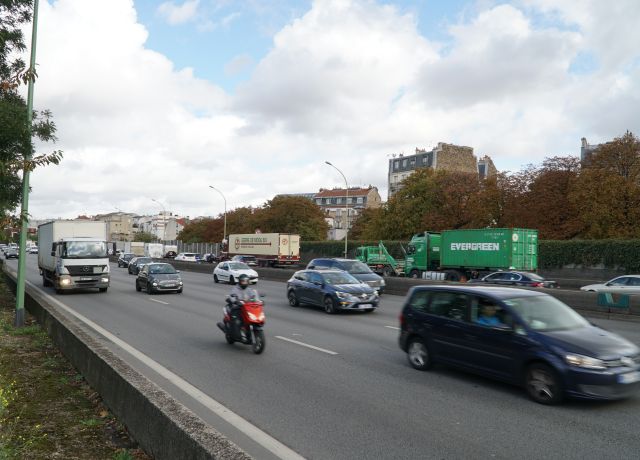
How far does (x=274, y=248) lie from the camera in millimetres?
56250

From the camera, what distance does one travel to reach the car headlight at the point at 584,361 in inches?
255

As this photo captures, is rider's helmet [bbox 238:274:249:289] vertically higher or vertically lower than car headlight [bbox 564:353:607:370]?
higher

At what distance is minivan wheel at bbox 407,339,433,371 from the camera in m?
8.77

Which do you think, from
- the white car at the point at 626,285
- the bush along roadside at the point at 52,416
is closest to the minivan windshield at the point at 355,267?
the white car at the point at 626,285

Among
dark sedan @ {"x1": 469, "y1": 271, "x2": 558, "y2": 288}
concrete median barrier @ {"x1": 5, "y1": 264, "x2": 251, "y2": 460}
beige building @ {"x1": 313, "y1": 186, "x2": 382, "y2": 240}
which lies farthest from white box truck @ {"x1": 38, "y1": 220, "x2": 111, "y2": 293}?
beige building @ {"x1": 313, "y1": 186, "x2": 382, "y2": 240}

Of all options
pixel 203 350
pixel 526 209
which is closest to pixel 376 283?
pixel 203 350

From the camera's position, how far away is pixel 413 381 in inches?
320

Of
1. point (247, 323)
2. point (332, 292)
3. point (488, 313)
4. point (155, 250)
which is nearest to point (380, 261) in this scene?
point (332, 292)

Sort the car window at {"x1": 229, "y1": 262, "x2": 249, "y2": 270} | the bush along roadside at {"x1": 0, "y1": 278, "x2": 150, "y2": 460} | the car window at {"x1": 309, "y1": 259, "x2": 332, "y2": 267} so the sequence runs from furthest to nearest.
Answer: the car window at {"x1": 229, "y1": 262, "x2": 249, "y2": 270} < the car window at {"x1": 309, "y1": 259, "x2": 332, "y2": 267} < the bush along roadside at {"x1": 0, "y1": 278, "x2": 150, "y2": 460}

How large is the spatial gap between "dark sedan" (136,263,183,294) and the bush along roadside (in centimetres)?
1441

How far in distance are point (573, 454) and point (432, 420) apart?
1523mm

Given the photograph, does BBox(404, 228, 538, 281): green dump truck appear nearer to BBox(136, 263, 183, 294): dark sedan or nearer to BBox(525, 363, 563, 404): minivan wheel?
BBox(136, 263, 183, 294): dark sedan

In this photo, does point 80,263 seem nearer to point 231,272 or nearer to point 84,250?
point 84,250

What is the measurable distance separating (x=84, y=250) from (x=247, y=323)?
51.7ft
